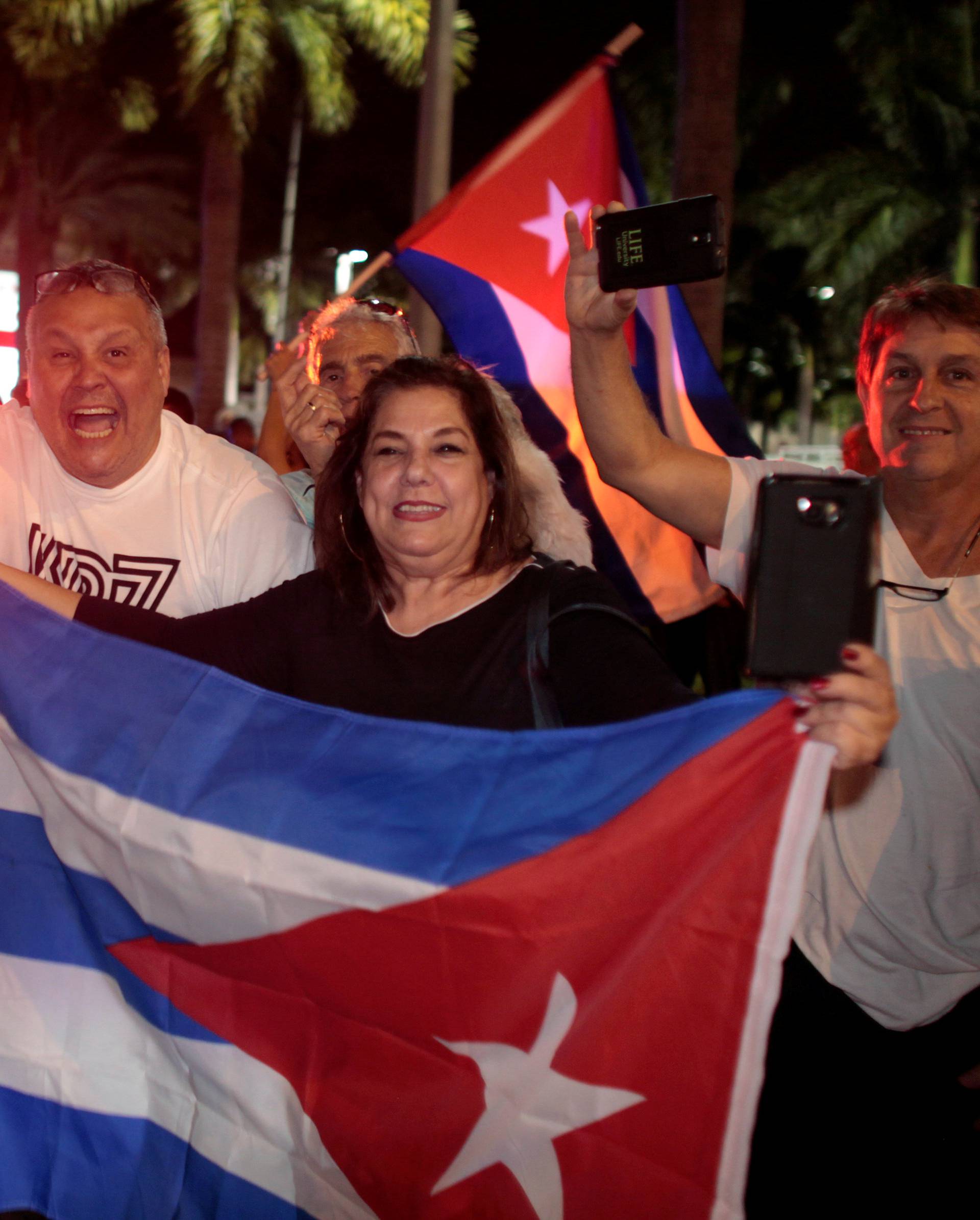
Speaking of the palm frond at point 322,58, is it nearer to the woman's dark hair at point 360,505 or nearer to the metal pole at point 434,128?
the metal pole at point 434,128

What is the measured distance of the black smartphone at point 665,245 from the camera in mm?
2326

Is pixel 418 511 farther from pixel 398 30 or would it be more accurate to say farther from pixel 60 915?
pixel 398 30

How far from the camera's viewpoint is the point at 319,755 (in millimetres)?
2369

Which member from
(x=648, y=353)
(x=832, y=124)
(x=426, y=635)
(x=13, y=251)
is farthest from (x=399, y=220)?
(x=426, y=635)

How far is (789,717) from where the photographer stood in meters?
1.96

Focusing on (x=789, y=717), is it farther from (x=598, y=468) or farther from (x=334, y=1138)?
(x=334, y=1138)

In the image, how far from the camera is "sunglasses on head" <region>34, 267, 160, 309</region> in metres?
3.07

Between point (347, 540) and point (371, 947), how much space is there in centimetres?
95

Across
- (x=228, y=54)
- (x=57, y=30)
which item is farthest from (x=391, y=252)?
(x=57, y=30)

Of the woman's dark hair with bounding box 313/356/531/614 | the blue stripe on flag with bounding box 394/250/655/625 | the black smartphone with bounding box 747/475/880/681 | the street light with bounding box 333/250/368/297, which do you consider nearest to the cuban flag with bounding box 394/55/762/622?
the blue stripe on flag with bounding box 394/250/655/625

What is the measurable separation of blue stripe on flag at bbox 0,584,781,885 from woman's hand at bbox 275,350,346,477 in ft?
2.97

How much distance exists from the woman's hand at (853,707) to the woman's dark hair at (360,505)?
914 millimetres

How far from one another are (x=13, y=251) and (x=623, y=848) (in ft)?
161

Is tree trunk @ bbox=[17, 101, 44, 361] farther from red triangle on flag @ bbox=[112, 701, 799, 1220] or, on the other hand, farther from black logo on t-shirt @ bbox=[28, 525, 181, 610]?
red triangle on flag @ bbox=[112, 701, 799, 1220]
